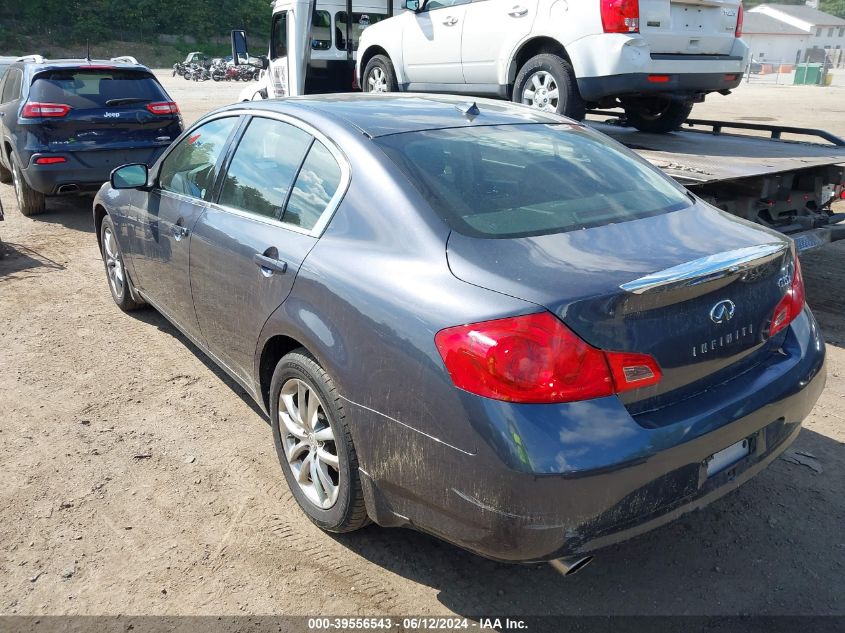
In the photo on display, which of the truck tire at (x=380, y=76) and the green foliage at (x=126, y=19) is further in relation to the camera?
the green foliage at (x=126, y=19)

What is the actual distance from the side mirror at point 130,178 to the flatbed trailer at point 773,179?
326 centimetres

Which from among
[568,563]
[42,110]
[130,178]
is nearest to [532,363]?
[568,563]

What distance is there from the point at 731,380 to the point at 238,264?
80.2 inches

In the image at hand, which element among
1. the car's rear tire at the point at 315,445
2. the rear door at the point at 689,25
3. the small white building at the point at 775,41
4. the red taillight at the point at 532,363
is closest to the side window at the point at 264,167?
the car's rear tire at the point at 315,445

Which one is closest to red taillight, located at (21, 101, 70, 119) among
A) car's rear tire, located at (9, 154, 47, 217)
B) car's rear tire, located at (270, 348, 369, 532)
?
car's rear tire, located at (9, 154, 47, 217)

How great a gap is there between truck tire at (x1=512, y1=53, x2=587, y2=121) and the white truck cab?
14.1 ft

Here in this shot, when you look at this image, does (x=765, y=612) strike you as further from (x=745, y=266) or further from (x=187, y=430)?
(x=187, y=430)

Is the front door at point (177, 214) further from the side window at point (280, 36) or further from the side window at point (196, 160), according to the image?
the side window at point (280, 36)

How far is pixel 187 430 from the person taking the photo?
3.72 m

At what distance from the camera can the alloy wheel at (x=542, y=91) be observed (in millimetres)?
6484

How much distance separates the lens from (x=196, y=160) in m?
3.87

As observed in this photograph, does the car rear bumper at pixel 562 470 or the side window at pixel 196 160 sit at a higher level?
the side window at pixel 196 160

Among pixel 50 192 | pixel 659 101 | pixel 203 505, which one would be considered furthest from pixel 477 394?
pixel 50 192

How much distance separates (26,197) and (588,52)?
21.5 feet
